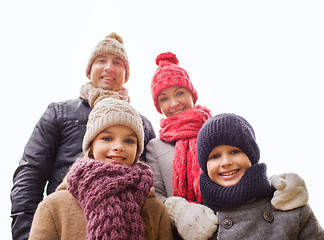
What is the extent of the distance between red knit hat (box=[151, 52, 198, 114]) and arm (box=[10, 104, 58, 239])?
0.78 meters

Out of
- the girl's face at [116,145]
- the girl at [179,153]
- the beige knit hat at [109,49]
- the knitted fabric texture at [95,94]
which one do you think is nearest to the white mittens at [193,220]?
the girl at [179,153]

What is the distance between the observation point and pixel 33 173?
1706 millimetres

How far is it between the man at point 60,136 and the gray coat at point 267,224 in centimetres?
101

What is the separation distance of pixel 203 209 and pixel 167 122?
2.71 feet

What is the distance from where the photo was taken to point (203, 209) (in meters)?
1.39

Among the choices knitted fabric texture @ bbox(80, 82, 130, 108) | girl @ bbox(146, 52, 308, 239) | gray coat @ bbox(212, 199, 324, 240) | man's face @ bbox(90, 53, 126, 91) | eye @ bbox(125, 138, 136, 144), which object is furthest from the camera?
man's face @ bbox(90, 53, 126, 91)

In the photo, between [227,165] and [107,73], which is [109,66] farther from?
[227,165]

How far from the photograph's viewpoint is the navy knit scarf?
1303mm

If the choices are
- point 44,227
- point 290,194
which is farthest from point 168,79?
point 44,227

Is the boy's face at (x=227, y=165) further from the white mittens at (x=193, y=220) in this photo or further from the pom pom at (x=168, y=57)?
the pom pom at (x=168, y=57)

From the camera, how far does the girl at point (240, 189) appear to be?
123 centimetres

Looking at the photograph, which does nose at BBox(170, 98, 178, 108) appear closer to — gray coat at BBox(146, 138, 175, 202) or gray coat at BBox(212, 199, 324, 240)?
gray coat at BBox(146, 138, 175, 202)

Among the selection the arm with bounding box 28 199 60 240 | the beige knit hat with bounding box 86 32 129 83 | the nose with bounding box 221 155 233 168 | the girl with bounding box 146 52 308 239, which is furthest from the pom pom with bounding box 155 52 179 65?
the arm with bounding box 28 199 60 240

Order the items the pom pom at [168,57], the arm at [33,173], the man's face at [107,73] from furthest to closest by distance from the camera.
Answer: the pom pom at [168,57] < the man's face at [107,73] < the arm at [33,173]
